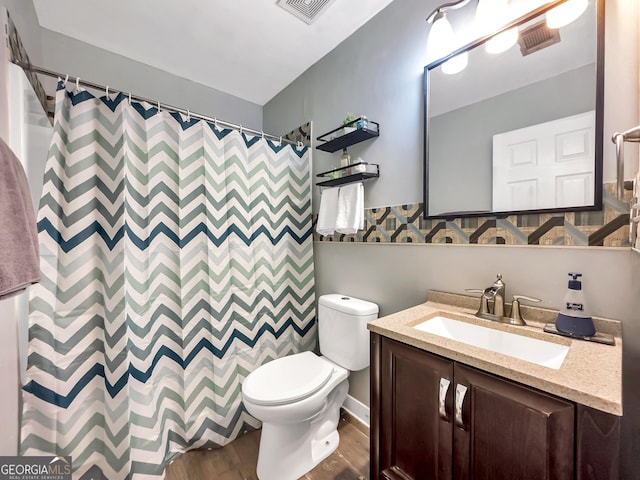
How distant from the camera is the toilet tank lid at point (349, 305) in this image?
1487 millimetres

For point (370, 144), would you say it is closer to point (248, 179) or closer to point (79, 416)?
point (248, 179)

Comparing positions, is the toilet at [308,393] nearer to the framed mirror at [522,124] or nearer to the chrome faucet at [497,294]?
the chrome faucet at [497,294]

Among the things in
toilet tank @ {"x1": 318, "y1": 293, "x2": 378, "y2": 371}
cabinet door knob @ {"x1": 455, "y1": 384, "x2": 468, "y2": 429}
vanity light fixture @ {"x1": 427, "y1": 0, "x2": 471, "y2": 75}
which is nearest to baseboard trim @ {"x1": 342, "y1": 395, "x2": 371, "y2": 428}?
toilet tank @ {"x1": 318, "y1": 293, "x2": 378, "y2": 371}

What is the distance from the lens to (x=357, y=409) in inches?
67.3

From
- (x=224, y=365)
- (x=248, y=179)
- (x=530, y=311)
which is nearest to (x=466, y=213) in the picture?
(x=530, y=311)

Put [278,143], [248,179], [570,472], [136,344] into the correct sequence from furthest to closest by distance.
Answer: [278,143]
[248,179]
[136,344]
[570,472]

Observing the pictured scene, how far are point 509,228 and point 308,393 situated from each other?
1.19 metres

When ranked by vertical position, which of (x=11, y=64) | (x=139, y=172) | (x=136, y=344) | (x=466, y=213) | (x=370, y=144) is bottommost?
(x=136, y=344)

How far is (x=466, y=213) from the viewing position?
1.19m

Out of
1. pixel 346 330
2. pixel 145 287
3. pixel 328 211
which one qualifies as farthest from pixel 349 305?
pixel 145 287

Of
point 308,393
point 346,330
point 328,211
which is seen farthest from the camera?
point 328,211

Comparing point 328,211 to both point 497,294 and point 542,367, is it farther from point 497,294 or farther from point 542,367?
point 542,367

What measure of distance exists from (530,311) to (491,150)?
690 millimetres

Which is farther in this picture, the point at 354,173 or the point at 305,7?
the point at 354,173
